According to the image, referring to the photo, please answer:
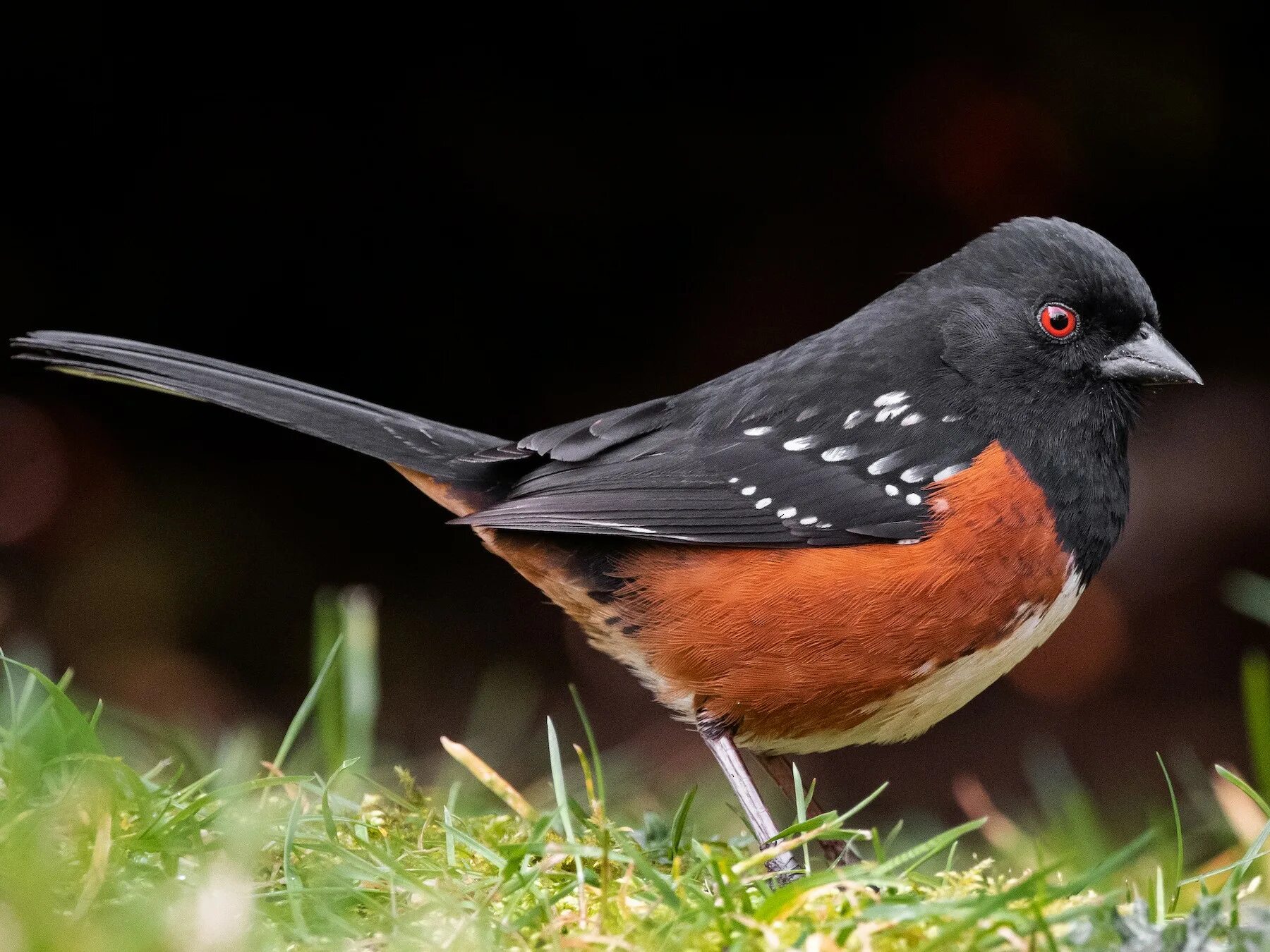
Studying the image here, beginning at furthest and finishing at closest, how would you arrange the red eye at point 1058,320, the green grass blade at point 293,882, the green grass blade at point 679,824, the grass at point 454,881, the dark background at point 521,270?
the dark background at point 521,270 < the red eye at point 1058,320 < the green grass blade at point 679,824 < the green grass blade at point 293,882 < the grass at point 454,881

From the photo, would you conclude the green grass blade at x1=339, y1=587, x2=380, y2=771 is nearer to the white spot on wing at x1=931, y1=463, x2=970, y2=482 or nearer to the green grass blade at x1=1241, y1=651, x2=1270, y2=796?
the white spot on wing at x1=931, y1=463, x2=970, y2=482

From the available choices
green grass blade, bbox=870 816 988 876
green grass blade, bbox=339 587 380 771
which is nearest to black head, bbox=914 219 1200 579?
green grass blade, bbox=870 816 988 876

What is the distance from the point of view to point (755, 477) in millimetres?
2441

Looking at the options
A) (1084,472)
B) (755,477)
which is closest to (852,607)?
(755,477)

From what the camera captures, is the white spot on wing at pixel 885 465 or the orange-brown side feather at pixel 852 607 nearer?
the orange-brown side feather at pixel 852 607

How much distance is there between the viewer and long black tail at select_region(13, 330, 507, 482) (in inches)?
99.8

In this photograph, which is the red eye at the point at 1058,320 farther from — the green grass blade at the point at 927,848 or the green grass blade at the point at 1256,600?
the green grass blade at the point at 927,848

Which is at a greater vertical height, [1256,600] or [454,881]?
[1256,600]

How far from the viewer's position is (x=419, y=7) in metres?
3.63

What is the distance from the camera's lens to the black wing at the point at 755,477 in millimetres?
2330

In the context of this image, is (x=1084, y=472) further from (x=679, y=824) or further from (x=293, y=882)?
(x=293, y=882)

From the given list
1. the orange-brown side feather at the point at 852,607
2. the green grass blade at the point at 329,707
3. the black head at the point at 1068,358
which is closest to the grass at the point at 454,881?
the green grass blade at the point at 329,707

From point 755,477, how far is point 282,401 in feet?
3.41

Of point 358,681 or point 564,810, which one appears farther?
point 358,681
